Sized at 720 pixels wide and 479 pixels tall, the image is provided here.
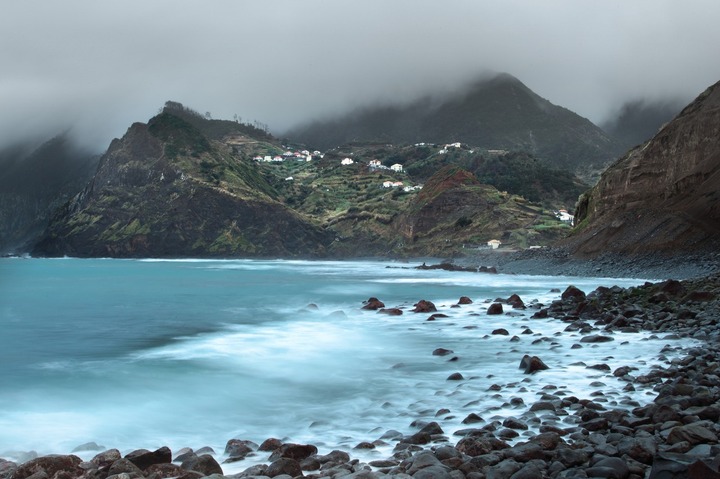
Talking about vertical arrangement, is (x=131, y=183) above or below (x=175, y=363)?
above

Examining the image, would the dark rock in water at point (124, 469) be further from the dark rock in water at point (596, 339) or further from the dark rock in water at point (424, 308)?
the dark rock in water at point (424, 308)

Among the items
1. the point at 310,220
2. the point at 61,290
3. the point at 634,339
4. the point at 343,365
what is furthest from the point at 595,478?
the point at 310,220

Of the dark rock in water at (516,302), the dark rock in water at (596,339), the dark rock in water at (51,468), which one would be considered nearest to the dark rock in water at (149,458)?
the dark rock in water at (51,468)

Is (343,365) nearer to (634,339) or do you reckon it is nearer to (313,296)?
(634,339)

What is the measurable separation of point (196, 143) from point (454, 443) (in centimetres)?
14976

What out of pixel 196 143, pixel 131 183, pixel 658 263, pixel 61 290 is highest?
pixel 196 143

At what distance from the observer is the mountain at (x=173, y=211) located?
12925cm

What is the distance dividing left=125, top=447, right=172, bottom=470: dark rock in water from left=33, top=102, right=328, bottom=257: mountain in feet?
378

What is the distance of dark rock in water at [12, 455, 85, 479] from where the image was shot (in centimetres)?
711

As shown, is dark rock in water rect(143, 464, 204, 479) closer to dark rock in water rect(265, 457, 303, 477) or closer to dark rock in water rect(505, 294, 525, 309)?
dark rock in water rect(265, 457, 303, 477)

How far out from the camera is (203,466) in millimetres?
7305

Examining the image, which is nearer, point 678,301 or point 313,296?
point 678,301

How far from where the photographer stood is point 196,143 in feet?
490

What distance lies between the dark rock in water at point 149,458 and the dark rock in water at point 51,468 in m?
0.61
